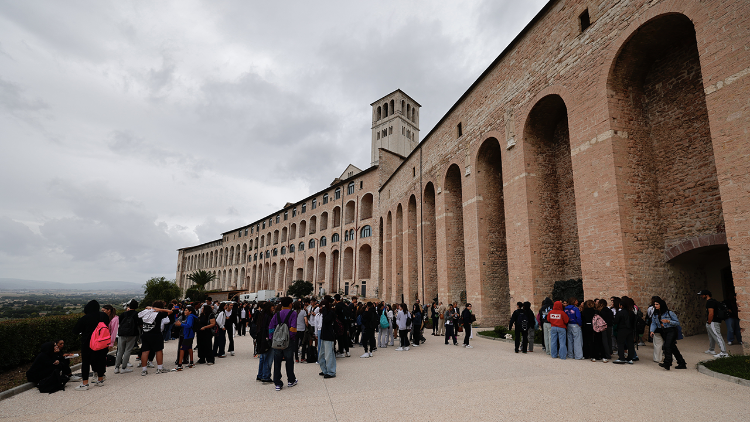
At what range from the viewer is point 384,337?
36.7 feet

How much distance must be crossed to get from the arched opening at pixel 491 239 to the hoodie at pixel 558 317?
8094 millimetres

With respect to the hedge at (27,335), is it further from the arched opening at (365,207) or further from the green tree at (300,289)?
the arched opening at (365,207)

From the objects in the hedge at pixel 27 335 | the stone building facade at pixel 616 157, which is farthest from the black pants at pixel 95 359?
the stone building facade at pixel 616 157

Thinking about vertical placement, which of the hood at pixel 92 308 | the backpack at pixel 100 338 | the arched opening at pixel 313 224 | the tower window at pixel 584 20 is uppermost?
the tower window at pixel 584 20

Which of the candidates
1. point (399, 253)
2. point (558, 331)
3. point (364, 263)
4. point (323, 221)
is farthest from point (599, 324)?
point (323, 221)

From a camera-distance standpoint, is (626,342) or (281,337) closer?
(281,337)

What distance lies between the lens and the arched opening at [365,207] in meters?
39.4

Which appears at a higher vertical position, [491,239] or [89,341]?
[491,239]

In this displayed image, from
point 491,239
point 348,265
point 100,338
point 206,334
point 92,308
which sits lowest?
point 206,334

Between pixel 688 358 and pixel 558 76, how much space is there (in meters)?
9.33

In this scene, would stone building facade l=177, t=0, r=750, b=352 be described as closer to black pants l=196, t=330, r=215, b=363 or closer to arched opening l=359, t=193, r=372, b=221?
black pants l=196, t=330, r=215, b=363

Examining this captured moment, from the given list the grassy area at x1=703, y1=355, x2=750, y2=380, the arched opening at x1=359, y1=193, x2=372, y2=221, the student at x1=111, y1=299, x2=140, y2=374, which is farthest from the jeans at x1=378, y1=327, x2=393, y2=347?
the arched opening at x1=359, y1=193, x2=372, y2=221

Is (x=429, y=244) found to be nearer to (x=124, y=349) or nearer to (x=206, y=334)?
(x=206, y=334)

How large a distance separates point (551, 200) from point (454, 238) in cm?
721
